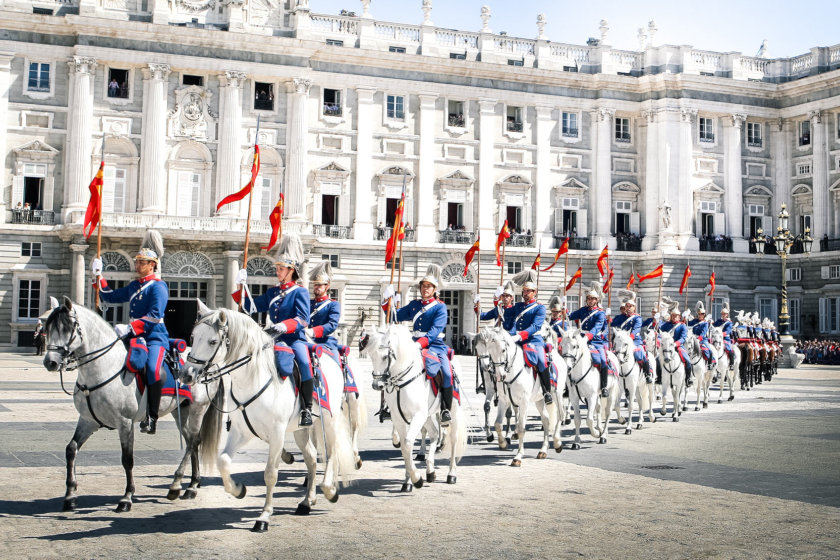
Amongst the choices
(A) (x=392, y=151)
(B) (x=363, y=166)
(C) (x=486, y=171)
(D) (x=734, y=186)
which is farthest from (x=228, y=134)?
(D) (x=734, y=186)

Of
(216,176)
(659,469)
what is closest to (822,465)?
(659,469)

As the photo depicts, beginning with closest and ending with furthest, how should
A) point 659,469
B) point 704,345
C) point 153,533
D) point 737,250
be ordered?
point 153,533, point 659,469, point 704,345, point 737,250

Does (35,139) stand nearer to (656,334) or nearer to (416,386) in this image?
(656,334)

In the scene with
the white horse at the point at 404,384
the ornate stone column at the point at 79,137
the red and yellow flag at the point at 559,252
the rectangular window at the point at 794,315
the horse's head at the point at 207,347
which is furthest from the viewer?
the rectangular window at the point at 794,315

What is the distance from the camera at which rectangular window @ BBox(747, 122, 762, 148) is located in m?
51.2

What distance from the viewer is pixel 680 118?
49.1 m

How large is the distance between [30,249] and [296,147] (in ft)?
41.1

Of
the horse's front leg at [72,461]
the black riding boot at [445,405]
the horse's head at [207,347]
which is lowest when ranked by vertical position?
the horse's front leg at [72,461]

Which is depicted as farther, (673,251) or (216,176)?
(673,251)

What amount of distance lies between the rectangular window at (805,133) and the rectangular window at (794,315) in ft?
28.3

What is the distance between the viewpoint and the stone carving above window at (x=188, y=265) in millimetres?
41438

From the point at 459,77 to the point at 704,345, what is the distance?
27758 millimetres

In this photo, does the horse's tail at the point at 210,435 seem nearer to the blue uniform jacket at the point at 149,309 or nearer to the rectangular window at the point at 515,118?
the blue uniform jacket at the point at 149,309

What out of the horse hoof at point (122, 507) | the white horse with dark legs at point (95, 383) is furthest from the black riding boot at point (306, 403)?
the horse hoof at point (122, 507)
